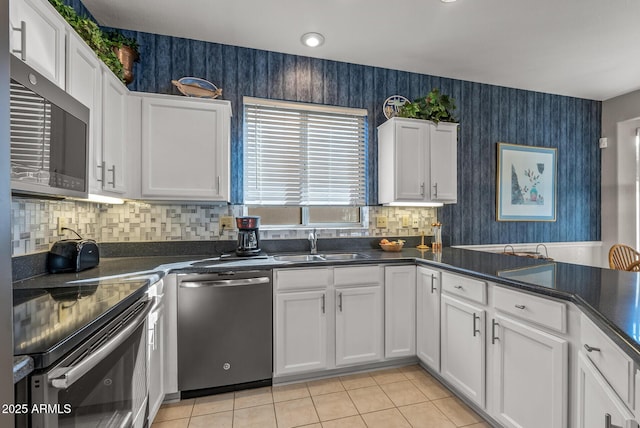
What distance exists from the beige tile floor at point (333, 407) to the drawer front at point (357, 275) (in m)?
0.73

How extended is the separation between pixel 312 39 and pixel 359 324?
2.33 meters

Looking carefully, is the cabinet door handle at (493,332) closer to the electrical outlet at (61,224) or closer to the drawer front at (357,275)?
the drawer front at (357,275)

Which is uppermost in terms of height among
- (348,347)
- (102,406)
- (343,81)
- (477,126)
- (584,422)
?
(343,81)

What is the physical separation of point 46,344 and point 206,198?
1.58m

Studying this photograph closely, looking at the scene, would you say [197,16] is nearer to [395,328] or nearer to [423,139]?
[423,139]

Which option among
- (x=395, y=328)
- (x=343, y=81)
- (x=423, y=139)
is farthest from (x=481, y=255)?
(x=343, y=81)

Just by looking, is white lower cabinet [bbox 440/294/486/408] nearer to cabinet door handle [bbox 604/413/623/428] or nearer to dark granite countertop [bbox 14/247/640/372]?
dark granite countertop [bbox 14/247/640/372]

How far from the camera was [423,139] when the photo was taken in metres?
2.83

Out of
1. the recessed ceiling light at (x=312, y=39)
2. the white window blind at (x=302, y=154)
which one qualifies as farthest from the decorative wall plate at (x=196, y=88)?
the recessed ceiling light at (x=312, y=39)

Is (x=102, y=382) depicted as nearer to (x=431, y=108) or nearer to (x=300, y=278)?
(x=300, y=278)

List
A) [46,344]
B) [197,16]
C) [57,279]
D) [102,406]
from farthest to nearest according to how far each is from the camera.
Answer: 1. [197,16]
2. [57,279]
3. [102,406]
4. [46,344]

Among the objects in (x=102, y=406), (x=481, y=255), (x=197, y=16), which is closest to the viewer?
(x=102, y=406)

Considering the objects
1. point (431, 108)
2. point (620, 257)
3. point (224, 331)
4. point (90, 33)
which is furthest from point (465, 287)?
point (90, 33)

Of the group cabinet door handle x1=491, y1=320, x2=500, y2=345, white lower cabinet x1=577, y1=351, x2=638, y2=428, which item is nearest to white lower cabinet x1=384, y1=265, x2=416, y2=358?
cabinet door handle x1=491, y1=320, x2=500, y2=345
